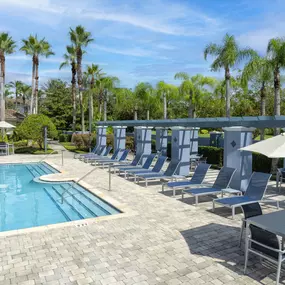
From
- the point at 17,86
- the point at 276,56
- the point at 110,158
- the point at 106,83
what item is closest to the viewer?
the point at 276,56

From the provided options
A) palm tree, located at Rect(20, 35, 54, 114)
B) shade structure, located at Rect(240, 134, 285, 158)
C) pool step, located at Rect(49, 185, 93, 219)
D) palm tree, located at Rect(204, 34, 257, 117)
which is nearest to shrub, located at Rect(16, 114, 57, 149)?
palm tree, located at Rect(20, 35, 54, 114)

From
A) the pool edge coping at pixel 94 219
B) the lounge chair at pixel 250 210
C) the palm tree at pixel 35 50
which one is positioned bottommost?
the pool edge coping at pixel 94 219

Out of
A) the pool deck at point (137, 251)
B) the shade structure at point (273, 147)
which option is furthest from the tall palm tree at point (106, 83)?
the shade structure at point (273, 147)

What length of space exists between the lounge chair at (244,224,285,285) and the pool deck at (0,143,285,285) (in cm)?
40

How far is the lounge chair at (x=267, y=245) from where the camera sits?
450 centimetres

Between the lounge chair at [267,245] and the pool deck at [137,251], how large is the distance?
402mm

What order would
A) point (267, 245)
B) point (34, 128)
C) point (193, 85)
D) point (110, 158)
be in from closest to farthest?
point (267, 245) < point (110, 158) < point (34, 128) < point (193, 85)

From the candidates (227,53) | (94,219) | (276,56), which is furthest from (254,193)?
(227,53)

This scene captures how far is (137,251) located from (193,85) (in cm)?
3804

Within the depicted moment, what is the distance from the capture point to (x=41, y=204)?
10.8m

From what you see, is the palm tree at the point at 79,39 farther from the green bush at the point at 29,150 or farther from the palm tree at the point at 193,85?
the palm tree at the point at 193,85

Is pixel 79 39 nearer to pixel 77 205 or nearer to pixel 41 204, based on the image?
pixel 41 204

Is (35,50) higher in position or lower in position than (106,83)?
higher

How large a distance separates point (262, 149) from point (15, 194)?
1006 cm
